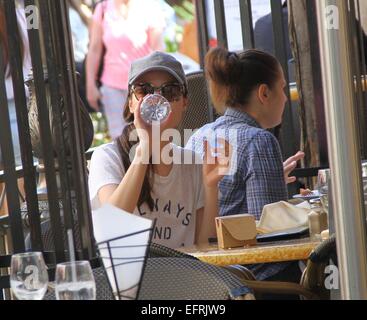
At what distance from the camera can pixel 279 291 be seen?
279 cm

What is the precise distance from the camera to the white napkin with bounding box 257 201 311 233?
3146 mm

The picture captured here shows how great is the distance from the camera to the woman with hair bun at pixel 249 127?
3564mm

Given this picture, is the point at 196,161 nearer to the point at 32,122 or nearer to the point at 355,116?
the point at 32,122

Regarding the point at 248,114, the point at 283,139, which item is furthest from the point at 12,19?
the point at 283,139

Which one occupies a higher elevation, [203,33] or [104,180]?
[203,33]

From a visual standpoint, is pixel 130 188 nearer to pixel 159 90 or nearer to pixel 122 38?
pixel 159 90

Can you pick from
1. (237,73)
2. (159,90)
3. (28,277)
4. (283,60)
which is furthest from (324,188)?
(283,60)

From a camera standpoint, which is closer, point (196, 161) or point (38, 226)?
point (38, 226)

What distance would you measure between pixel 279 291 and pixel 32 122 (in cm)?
129

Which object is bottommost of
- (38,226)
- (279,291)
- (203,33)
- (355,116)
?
(279,291)

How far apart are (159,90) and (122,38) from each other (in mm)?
3847

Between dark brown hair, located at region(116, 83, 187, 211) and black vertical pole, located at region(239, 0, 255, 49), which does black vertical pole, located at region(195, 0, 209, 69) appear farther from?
dark brown hair, located at region(116, 83, 187, 211)

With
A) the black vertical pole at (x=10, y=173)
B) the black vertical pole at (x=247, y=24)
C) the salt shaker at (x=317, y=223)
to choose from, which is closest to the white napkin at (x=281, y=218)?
the salt shaker at (x=317, y=223)

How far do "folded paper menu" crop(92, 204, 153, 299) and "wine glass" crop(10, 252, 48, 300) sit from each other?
24 centimetres
